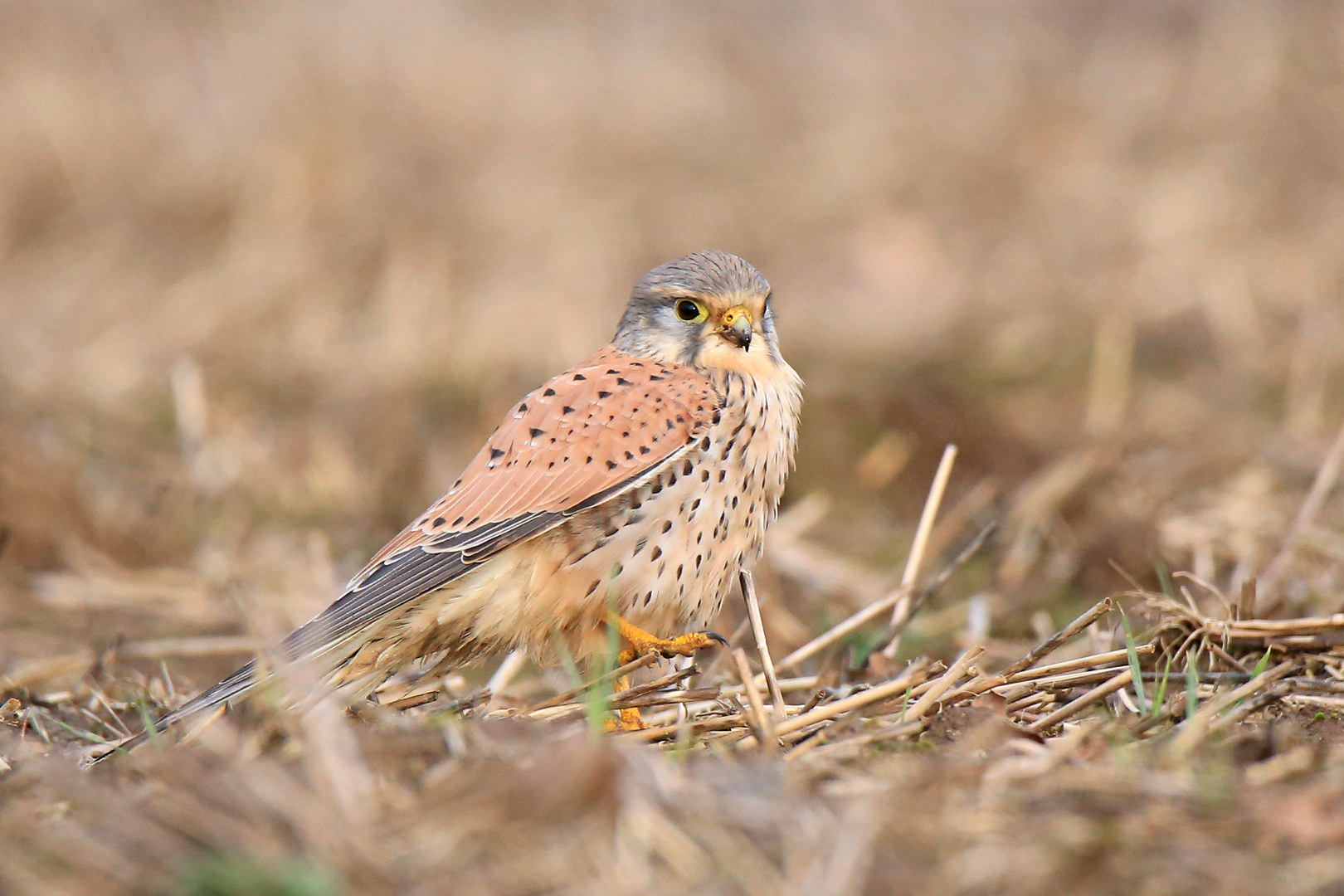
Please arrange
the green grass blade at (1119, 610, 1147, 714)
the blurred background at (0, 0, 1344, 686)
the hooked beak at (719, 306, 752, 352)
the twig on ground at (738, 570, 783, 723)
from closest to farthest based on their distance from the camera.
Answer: the green grass blade at (1119, 610, 1147, 714), the twig on ground at (738, 570, 783, 723), the hooked beak at (719, 306, 752, 352), the blurred background at (0, 0, 1344, 686)

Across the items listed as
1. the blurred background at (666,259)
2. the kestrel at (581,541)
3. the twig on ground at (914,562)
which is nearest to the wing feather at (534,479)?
the kestrel at (581,541)

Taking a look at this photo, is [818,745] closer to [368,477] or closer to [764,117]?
[368,477]

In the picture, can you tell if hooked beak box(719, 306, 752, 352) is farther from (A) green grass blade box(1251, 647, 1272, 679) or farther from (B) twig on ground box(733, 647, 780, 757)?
(A) green grass blade box(1251, 647, 1272, 679)

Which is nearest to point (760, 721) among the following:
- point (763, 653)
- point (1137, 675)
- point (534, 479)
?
point (763, 653)

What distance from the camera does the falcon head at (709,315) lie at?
3.85 meters

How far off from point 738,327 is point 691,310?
0.17 m

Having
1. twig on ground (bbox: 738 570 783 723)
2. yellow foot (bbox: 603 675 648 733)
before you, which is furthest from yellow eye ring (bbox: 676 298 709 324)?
yellow foot (bbox: 603 675 648 733)

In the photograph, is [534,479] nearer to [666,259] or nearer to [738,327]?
[738,327]

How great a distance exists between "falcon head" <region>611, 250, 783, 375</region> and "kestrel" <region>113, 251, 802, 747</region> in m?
0.15

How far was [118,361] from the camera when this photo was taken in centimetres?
744

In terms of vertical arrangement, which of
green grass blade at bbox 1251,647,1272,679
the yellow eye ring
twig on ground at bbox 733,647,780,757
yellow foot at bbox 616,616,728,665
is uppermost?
the yellow eye ring

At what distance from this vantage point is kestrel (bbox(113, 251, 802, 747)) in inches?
137

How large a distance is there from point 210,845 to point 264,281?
22.0 feet

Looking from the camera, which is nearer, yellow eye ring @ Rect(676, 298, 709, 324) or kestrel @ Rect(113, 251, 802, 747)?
kestrel @ Rect(113, 251, 802, 747)
